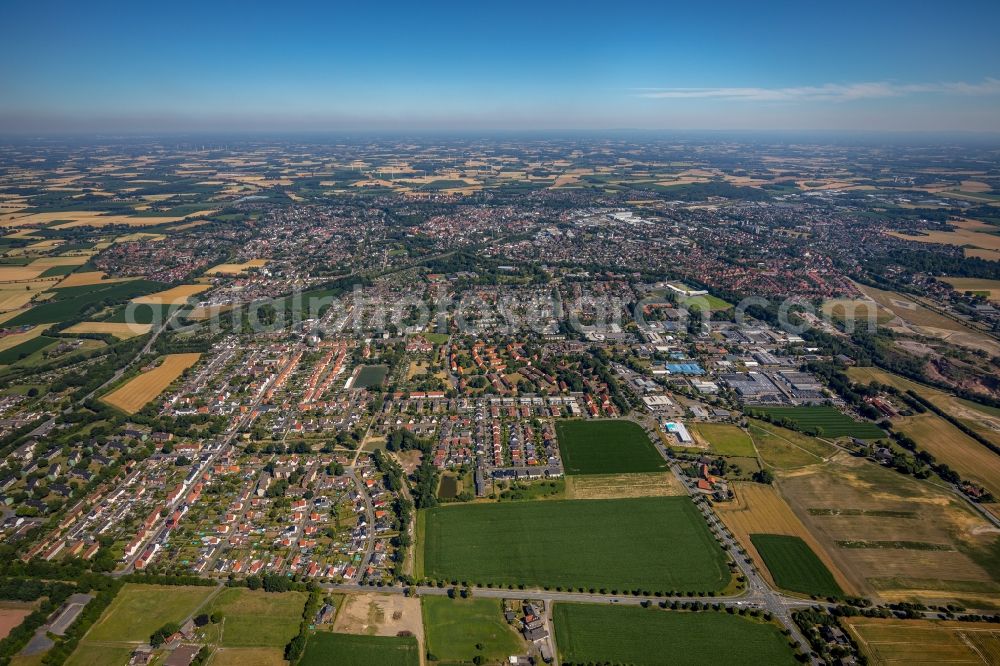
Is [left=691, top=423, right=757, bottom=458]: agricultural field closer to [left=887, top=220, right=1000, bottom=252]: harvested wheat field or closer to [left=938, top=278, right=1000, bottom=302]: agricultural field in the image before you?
[left=938, top=278, right=1000, bottom=302]: agricultural field

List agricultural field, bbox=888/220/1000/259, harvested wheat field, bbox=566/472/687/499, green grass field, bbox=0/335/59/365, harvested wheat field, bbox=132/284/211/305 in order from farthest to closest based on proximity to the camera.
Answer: agricultural field, bbox=888/220/1000/259
harvested wheat field, bbox=132/284/211/305
green grass field, bbox=0/335/59/365
harvested wheat field, bbox=566/472/687/499

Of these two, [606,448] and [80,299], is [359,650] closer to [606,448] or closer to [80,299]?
[606,448]

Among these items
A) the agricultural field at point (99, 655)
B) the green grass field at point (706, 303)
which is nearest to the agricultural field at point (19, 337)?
the agricultural field at point (99, 655)

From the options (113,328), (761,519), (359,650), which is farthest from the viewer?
(113,328)

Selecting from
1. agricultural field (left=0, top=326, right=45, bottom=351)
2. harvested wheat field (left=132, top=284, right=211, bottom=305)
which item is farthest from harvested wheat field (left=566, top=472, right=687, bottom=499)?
agricultural field (left=0, top=326, right=45, bottom=351)

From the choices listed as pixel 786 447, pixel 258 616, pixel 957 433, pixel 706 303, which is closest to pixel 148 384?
pixel 258 616

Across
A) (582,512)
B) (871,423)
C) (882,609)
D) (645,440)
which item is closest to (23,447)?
(582,512)
